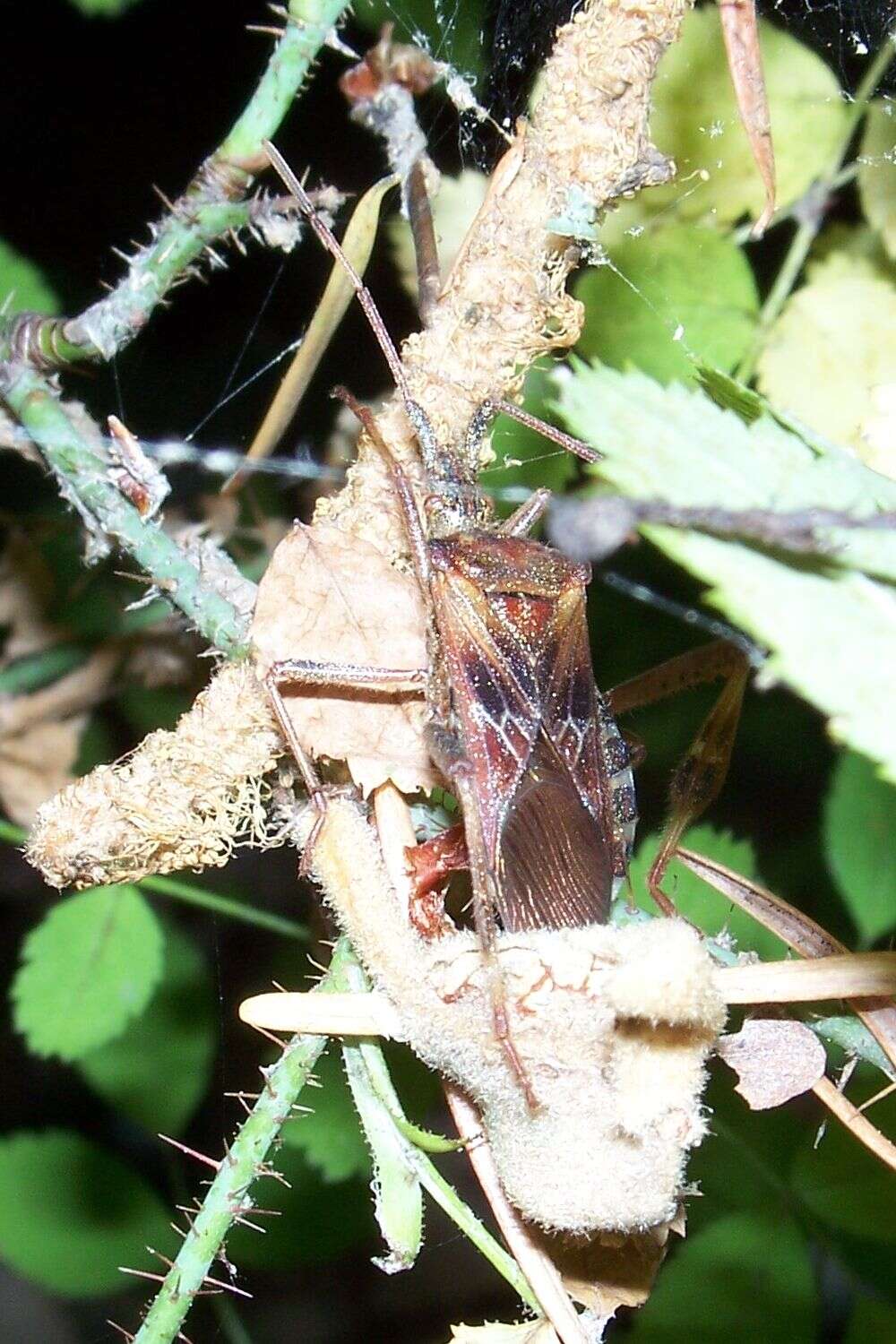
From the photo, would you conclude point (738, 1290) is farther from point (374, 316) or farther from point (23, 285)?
point (23, 285)

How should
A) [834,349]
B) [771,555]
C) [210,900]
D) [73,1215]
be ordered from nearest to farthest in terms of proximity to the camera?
[771,555]
[834,349]
[210,900]
[73,1215]

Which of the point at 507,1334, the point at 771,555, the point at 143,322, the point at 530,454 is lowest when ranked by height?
the point at 507,1334

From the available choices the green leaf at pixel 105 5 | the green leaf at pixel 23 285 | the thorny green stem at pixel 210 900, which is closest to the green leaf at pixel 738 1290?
the thorny green stem at pixel 210 900

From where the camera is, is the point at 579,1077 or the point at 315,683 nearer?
the point at 579,1077

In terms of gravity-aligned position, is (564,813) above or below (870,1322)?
above

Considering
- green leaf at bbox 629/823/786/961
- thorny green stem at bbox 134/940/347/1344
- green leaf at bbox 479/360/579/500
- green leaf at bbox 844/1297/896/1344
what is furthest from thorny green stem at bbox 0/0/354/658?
green leaf at bbox 844/1297/896/1344

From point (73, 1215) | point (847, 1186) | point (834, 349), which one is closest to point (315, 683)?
point (834, 349)

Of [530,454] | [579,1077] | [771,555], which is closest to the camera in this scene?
[771,555]
